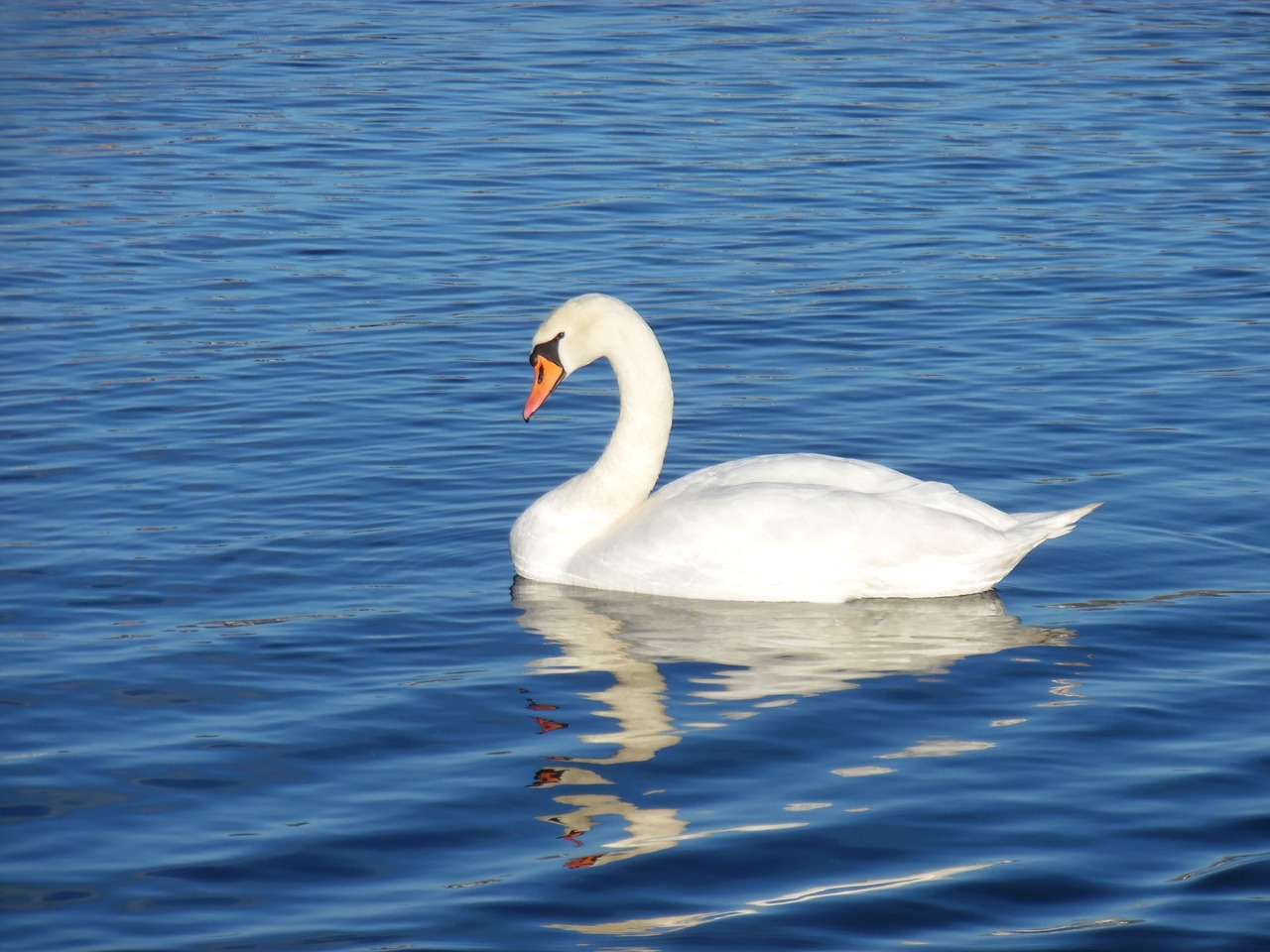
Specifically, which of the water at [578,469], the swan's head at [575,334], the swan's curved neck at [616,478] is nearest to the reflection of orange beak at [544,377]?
the swan's head at [575,334]

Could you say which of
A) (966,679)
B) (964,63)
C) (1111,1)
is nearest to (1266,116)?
(964,63)

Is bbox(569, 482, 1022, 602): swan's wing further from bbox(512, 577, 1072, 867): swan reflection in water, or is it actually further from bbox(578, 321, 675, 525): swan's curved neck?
bbox(578, 321, 675, 525): swan's curved neck

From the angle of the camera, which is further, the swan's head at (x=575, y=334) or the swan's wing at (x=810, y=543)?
the swan's head at (x=575, y=334)

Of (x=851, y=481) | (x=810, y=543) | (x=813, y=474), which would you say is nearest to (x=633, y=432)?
(x=813, y=474)

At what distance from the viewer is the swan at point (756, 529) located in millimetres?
8547

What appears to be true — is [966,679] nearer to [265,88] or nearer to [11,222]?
[11,222]

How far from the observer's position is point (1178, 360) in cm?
1247

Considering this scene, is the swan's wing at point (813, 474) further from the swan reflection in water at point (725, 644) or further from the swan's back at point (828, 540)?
the swan reflection in water at point (725, 644)

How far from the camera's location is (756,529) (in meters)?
8.55

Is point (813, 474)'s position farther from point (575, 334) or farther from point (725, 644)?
point (575, 334)

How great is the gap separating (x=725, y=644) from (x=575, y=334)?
184cm

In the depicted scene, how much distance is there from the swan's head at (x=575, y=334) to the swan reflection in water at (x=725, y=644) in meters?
0.99

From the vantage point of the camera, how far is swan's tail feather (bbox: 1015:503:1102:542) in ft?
27.9

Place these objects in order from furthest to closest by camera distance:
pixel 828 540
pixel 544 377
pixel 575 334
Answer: pixel 544 377 → pixel 575 334 → pixel 828 540
